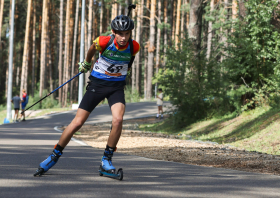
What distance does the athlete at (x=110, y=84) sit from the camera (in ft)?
18.1

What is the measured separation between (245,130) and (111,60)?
381 inches

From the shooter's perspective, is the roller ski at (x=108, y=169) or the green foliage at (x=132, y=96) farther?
the green foliage at (x=132, y=96)

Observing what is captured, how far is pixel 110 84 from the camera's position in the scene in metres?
5.66

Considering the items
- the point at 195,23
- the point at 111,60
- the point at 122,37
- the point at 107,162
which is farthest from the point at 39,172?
the point at 195,23

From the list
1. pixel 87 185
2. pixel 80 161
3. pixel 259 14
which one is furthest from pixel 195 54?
pixel 87 185

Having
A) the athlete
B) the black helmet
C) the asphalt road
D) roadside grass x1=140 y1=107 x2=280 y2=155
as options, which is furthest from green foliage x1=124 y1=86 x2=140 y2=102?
the black helmet

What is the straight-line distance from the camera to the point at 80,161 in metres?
7.30

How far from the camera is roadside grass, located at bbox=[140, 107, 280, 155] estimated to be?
12057 mm

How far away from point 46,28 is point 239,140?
30.7 m

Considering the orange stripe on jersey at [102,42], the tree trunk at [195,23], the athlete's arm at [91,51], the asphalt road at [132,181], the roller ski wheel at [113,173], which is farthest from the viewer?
the tree trunk at [195,23]

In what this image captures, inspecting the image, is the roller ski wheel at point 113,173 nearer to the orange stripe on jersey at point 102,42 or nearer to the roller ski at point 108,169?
the roller ski at point 108,169

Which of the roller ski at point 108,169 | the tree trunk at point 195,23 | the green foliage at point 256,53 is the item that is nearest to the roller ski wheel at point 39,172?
the roller ski at point 108,169

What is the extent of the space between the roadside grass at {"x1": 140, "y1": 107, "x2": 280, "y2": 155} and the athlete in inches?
257

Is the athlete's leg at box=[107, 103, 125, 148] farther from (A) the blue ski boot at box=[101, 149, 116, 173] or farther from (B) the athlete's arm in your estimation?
(B) the athlete's arm
